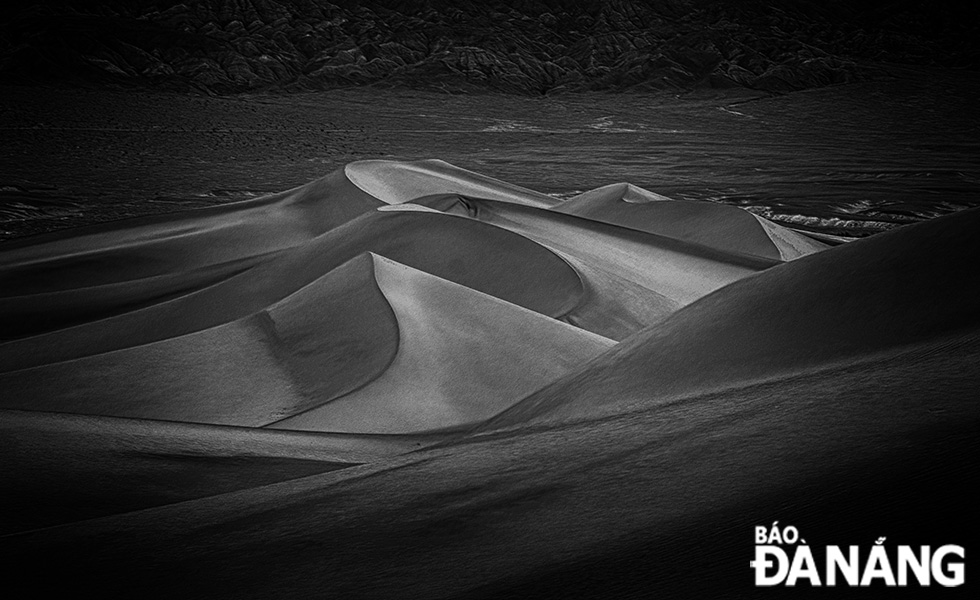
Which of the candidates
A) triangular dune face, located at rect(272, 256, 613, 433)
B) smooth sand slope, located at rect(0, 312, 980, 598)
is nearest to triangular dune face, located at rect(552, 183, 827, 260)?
triangular dune face, located at rect(272, 256, 613, 433)

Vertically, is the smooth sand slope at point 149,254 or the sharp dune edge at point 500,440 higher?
the sharp dune edge at point 500,440

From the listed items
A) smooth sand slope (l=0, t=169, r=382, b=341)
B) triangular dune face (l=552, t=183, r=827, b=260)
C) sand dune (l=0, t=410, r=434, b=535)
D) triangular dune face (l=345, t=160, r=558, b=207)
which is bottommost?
triangular dune face (l=552, t=183, r=827, b=260)

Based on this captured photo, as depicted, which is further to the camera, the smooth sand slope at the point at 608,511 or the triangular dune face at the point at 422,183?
the triangular dune face at the point at 422,183

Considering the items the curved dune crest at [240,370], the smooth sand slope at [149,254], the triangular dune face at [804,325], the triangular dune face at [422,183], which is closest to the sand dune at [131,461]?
the triangular dune face at [804,325]

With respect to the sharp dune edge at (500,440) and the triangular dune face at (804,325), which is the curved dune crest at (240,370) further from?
the triangular dune face at (804,325)

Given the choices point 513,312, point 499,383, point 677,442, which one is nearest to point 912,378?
point 677,442

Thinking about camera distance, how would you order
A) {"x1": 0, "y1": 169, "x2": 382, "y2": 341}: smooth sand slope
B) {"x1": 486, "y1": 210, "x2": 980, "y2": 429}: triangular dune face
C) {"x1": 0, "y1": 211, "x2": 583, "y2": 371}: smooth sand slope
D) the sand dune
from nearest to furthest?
the sand dune < {"x1": 486, "y1": 210, "x2": 980, "y2": 429}: triangular dune face < {"x1": 0, "y1": 211, "x2": 583, "y2": 371}: smooth sand slope < {"x1": 0, "y1": 169, "x2": 382, "y2": 341}: smooth sand slope

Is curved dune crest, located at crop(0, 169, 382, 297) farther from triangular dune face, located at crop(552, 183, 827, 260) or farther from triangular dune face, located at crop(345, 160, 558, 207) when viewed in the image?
triangular dune face, located at crop(552, 183, 827, 260)
